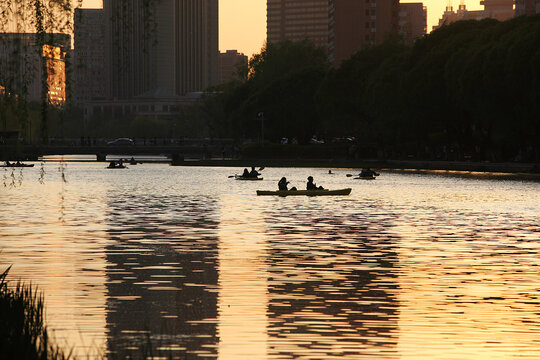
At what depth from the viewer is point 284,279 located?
28.0 metres

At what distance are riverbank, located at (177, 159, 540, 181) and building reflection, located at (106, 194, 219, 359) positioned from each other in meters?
56.0

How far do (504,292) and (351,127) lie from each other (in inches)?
5026

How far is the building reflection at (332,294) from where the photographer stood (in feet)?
61.3

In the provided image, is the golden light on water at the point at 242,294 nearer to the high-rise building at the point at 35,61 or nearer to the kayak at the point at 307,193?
the high-rise building at the point at 35,61

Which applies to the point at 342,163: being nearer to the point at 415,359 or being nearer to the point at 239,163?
the point at 239,163

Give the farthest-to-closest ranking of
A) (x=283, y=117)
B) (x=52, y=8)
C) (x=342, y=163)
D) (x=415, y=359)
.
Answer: (x=283, y=117) → (x=342, y=163) → (x=52, y=8) → (x=415, y=359)

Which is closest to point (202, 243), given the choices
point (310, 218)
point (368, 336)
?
point (310, 218)

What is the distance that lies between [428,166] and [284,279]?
326ft

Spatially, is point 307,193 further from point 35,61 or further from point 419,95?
point 419,95

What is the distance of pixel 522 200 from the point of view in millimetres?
66625

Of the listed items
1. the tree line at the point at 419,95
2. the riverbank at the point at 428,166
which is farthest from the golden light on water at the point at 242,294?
the riverbank at the point at 428,166

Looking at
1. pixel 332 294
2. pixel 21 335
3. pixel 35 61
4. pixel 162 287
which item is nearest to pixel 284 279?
pixel 332 294

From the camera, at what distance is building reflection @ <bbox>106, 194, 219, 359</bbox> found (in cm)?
1836

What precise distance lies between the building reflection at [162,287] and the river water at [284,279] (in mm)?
53
